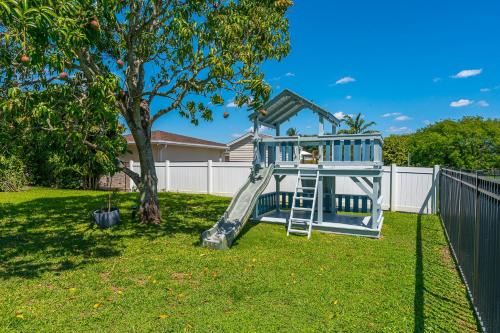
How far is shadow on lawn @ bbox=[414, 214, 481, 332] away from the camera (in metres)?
3.25

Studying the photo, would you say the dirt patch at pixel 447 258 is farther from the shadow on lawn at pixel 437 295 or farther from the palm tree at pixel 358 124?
the palm tree at pixel 358 124

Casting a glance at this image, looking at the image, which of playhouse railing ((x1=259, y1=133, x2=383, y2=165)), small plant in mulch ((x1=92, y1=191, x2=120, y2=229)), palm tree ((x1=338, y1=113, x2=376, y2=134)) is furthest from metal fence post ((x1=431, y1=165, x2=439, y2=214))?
palm tree ((x1=338, y1=113, x2=376, y2=134))

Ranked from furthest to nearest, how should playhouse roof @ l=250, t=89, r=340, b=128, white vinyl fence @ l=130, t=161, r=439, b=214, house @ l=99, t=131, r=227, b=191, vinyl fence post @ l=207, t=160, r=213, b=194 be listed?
house @ l=99, t=131, r=227, b=191
vinyl fence post @ l=207, t=160, r=213, b=194
white vinyl fence @ l=130, t=161, r=439, b=214
playhouse roof @ l=250, t=89, r=340, b=128

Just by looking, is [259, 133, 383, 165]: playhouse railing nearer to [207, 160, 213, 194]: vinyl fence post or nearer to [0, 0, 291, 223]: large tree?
[0, 0, 291, 223]: large tree

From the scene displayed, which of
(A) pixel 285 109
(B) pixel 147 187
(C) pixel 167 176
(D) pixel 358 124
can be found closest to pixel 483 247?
(A) pixel 285 109

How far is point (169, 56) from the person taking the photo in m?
7.84

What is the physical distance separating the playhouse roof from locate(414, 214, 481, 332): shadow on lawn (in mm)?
3907

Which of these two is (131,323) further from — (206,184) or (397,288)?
(206,184)

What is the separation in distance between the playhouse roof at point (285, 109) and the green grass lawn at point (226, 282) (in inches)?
121

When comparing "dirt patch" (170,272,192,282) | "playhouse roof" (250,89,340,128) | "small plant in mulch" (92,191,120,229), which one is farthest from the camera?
"playhouse roof" (250,89,340,128)

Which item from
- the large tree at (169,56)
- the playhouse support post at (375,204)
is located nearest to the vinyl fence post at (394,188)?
the playhouse support post at (375,204)

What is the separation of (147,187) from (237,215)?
8.23 feet

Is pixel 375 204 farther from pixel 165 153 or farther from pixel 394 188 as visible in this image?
pixel 165 153

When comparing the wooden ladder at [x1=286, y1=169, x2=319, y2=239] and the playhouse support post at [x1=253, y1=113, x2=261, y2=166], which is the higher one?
the playhouse support post at [x1=253, y1=113, x2=261, y2=166]
